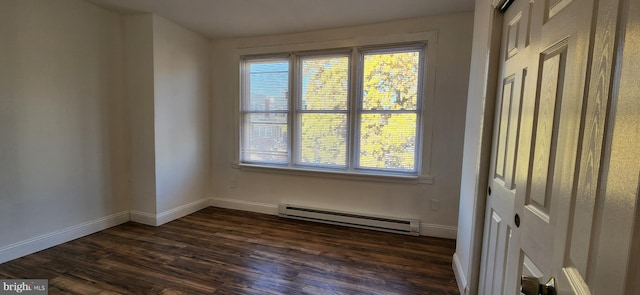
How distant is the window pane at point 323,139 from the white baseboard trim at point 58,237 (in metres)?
2.32

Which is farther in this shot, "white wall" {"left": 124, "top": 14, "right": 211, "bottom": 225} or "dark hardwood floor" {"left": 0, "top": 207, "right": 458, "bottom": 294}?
"white wall" {"left": 124, "top": 14, "right": 211, "bottom": 225}

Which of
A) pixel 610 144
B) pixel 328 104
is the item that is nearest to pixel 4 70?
pixel 328 104

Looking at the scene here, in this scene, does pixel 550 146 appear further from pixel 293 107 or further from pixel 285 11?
pixel 293 107

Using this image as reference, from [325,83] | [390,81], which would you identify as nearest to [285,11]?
[325,83]

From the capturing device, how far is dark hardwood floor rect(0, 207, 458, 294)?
2066 mm

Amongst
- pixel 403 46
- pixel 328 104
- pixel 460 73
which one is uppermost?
pixel 403 46

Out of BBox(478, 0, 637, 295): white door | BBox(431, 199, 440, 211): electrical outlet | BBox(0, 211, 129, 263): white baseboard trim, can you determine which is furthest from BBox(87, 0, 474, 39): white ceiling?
BBox(0, 211, 129, 263): white baseboard trim

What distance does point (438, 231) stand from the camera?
302 cm

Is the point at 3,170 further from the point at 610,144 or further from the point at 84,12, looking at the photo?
the point at 610,144

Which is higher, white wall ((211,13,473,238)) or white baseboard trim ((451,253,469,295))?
white wall ((211,13,473,238))

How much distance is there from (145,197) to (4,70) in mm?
1673

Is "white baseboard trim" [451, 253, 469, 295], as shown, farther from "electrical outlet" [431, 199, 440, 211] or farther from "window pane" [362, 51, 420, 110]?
"window pane" [362, 51, 420, 110]

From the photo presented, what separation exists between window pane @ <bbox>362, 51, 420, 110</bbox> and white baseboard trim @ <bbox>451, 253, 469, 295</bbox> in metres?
1.63

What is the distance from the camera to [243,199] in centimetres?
388
